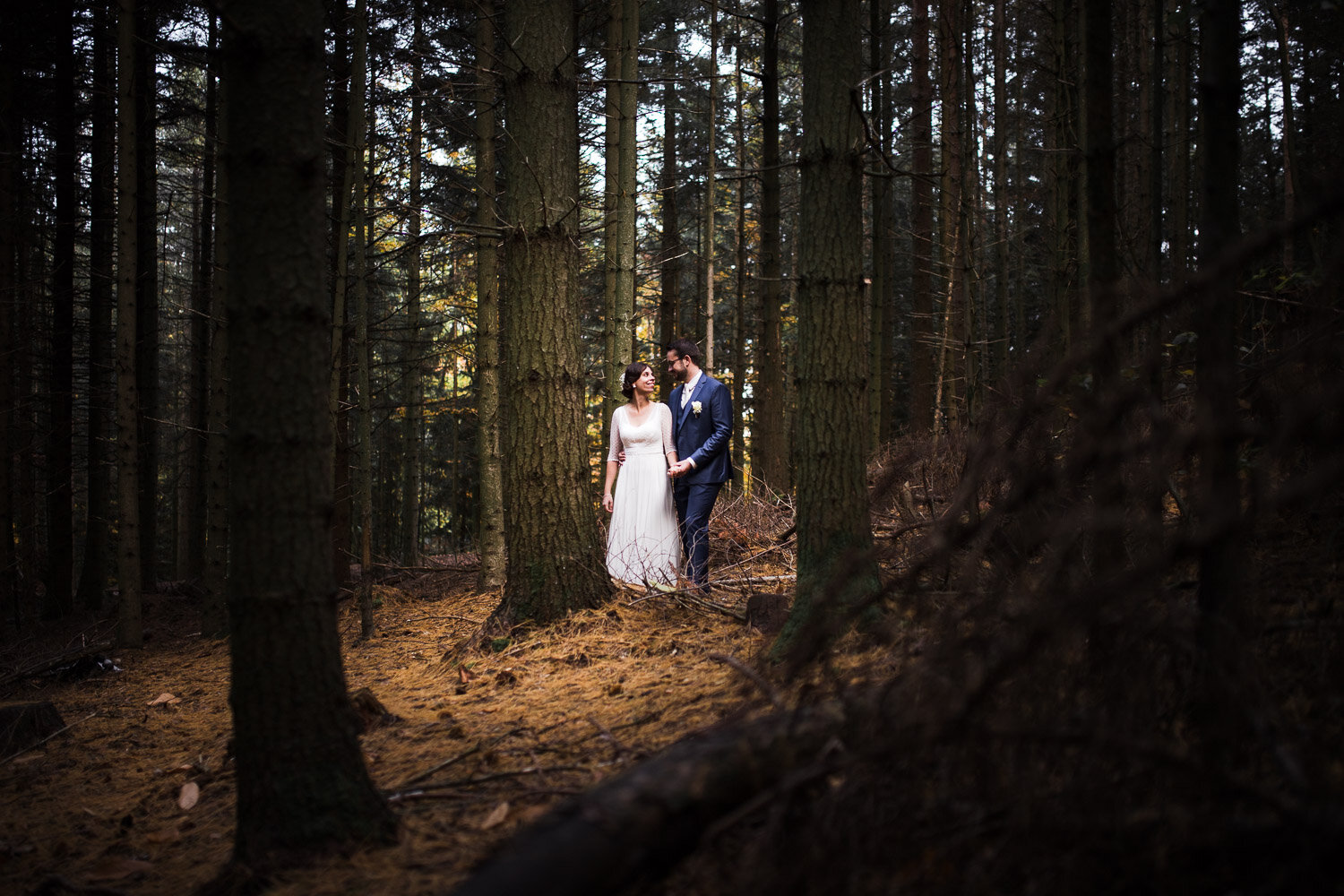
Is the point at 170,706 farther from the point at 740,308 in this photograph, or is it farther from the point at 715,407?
the point at 740,308

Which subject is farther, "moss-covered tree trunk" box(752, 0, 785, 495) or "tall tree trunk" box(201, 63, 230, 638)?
"moss-covered tree trunk" box(752, 0, 785, 495)

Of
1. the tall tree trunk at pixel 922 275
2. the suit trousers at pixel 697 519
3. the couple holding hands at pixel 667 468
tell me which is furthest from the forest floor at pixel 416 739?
the tall tree trunk at pixel 922 275

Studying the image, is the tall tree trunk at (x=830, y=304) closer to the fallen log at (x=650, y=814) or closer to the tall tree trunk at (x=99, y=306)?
the fallen log at (x=650, y=814)

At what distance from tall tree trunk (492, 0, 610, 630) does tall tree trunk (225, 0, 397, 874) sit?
285cm

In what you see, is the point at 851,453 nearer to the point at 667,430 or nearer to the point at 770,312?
the point at 667,430

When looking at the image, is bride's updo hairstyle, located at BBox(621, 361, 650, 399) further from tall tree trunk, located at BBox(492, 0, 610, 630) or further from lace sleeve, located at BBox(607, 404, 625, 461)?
tall tree trunk, located at BBox(492, 0, 610, 630)

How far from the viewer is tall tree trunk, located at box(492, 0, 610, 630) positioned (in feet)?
19.4

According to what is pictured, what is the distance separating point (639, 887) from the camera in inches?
86.7

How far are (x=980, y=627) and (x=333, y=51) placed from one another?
35.5ft

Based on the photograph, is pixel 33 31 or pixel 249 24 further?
pixel 33 31

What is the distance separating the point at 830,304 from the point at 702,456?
2.92m

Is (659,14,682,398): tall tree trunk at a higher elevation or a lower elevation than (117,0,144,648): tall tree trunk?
higher

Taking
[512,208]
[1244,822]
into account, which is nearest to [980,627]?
[1244,822]

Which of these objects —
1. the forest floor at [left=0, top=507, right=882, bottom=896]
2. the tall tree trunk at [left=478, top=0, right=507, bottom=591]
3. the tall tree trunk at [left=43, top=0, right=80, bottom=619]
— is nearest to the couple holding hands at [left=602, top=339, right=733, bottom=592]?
the forest floor at [left=0, top=507, right=882, bottom=896]
